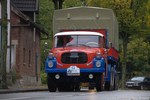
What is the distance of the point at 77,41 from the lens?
18.9 meters

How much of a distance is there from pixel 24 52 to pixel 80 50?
49.3 ft

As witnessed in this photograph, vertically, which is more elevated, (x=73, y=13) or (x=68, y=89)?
(x=73, y=13)

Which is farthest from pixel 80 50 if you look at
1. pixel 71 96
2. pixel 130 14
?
pixel 130 14

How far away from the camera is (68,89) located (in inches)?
796

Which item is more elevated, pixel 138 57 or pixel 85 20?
pixel 85 20

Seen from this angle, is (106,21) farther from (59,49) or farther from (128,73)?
(128,73)

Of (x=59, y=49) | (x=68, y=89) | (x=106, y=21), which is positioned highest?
(x=106, y=21)

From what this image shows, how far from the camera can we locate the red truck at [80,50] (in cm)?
1773

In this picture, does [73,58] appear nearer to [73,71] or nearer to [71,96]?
[73,71]

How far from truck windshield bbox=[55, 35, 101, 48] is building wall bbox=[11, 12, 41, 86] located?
11.1 meters

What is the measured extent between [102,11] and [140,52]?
1431 inches

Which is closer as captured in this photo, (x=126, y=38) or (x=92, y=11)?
(x=92, y=11)

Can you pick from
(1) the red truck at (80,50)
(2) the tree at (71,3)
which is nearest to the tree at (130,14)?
(2) the tree at (71,3)

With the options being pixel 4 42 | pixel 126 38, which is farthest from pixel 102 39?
pixel 126 38
